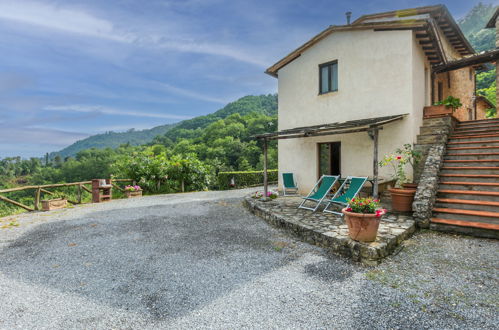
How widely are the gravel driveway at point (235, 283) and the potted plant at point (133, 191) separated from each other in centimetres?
655

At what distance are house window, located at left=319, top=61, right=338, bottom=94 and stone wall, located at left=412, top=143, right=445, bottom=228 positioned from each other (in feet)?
13.8

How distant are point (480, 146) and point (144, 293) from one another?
8956 millimetres

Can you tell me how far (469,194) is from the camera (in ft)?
17.9

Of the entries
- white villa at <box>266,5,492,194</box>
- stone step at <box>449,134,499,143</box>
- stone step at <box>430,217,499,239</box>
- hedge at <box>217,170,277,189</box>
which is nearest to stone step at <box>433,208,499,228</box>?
stone step at <box>430,217,499,239</box>

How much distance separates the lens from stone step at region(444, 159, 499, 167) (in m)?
6.14

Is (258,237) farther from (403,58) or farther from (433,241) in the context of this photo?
(403,58)

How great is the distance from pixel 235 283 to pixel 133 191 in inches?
420

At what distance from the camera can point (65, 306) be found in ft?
9.32

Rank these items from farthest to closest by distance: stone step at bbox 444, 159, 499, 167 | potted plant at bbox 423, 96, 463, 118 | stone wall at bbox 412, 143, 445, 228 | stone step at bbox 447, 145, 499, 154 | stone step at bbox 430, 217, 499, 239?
potted plant at bbox 423, 96, 463, 118 → stone step at bbox 447, 145, 499, 154 → stone step at bbox 444, 159, 499, 167 → stone wall at bbox 412, 143, 445, 228 → stone step at bbox 430, 217, 499, 239

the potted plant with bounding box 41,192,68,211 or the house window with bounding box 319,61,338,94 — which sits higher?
the house window with bounding box 319,61,338,94

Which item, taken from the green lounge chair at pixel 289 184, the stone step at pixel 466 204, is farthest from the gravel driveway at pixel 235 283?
the green lounge chair at pixel 289 184

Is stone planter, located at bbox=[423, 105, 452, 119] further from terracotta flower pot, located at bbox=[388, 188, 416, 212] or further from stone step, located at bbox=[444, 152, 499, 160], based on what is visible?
terracotta flower pot, located at bbox=[388, 188, 416, 212]

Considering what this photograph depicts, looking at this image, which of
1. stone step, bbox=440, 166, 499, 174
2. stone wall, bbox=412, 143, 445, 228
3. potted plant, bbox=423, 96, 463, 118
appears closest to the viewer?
stone wall, bbox=412, 143, 445, 228

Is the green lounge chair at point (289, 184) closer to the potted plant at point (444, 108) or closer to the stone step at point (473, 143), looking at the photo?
the potted plant at point (444, 108)
